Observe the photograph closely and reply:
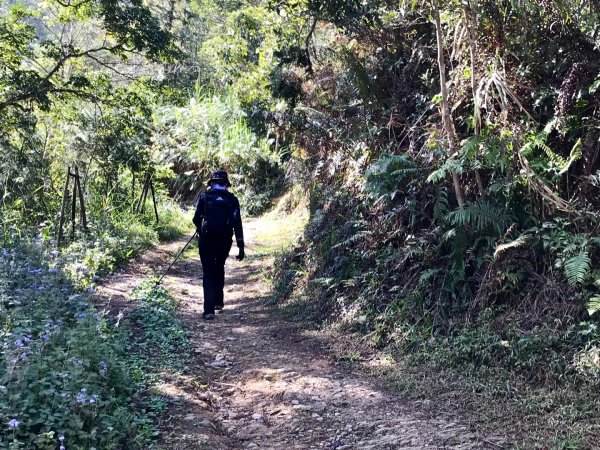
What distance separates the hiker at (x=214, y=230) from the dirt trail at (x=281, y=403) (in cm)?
65

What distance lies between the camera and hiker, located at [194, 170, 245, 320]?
8422 mm

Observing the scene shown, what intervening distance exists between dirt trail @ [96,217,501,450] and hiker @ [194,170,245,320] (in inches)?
25.6

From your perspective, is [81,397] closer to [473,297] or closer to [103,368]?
[103,368]

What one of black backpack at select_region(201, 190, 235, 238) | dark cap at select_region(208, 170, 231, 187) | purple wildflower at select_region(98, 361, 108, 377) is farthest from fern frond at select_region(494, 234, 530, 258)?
dark cap at select_region(208, 170, 231, 187)

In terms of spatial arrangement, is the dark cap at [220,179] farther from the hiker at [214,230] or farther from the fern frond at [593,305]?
the fern frond at [593,305]

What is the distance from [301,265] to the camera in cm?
949

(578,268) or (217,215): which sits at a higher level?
(217,215)

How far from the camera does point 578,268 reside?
5180 millimetres

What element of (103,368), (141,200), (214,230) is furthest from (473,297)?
(141,200)

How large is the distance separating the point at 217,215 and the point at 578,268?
4867 mm

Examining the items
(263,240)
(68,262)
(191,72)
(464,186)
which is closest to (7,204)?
(68,262)

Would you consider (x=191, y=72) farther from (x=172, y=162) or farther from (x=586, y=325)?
(x=586, y=325)

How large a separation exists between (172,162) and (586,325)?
759 inches

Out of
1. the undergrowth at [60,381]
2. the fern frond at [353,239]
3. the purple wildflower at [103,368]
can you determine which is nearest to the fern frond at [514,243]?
the fern frond at [353,239]
